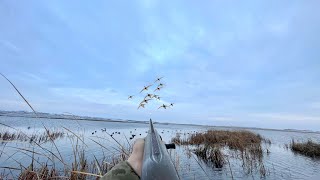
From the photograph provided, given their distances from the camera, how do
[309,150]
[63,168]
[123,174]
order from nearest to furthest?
[123,174], [63,168], [309,150]

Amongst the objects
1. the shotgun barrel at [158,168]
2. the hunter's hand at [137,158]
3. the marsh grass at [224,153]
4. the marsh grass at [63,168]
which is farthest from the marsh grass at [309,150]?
the shotgun barrel at [158,168]

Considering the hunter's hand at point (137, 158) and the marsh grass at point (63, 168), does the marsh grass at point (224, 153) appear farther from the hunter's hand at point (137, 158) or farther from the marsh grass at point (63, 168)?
the hunter's hand at point (137, 158)

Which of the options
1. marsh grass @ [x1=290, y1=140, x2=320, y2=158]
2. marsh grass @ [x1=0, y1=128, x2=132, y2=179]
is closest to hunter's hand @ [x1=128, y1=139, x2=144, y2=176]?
marsh grass @ [x1=0, y1=128, x2=132, y2=179]

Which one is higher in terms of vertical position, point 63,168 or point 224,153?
point 224,153

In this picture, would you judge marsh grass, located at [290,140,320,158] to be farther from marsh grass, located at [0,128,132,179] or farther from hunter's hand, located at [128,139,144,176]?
hunter's hand, located at [128,139,144,176]

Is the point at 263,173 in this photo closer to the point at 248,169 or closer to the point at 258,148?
the point at 248,169

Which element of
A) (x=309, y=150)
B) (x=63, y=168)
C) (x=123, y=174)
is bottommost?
(x=63, y=168)

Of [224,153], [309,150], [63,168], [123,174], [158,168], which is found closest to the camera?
[158,168]

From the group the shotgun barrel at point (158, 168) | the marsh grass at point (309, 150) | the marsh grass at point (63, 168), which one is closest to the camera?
the shotgun barrel at point (158, 168)

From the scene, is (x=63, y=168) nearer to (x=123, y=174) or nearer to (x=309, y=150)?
(x=123, y=174)

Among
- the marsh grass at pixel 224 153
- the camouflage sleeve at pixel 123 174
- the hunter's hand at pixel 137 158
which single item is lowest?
the marsh grass at pixel 224 153

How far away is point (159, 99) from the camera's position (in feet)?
5.87

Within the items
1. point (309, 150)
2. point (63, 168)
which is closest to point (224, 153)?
point (309, 150)

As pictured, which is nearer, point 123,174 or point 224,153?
point 123,174
